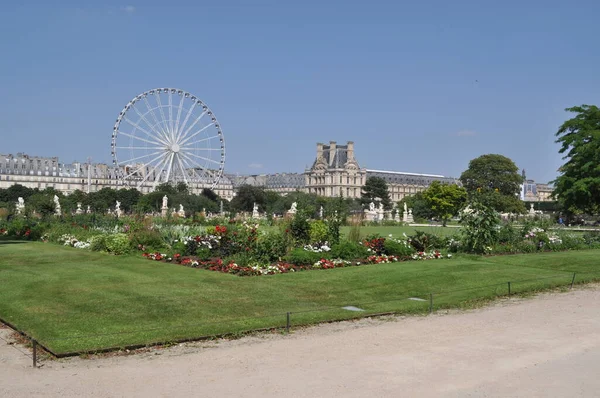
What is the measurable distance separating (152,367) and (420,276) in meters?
9.84

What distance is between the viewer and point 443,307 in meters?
13.3

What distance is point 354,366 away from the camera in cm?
862

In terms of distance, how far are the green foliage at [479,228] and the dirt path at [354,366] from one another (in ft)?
36.8

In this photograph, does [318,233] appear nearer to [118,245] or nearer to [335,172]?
[118,245]

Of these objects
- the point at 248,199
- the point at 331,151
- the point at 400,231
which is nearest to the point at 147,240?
the point at 400,231

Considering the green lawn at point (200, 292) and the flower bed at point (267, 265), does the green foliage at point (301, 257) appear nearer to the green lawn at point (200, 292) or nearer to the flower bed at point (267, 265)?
the flower bed at point (267, 265)

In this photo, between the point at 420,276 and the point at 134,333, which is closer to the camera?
the point at 134,333

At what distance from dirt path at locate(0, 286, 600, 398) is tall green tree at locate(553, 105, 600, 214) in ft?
87.2

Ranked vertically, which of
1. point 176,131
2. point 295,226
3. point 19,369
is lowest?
point 19,369

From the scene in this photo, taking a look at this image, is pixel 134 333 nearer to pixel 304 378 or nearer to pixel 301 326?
pixel 301 326

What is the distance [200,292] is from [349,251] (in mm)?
7005

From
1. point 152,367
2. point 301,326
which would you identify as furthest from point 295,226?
point 152,367

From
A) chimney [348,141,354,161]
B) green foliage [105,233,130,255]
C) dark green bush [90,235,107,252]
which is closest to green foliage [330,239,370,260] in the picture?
green foliage [105,233,130,255]

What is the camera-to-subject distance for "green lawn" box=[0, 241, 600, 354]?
427 inches
